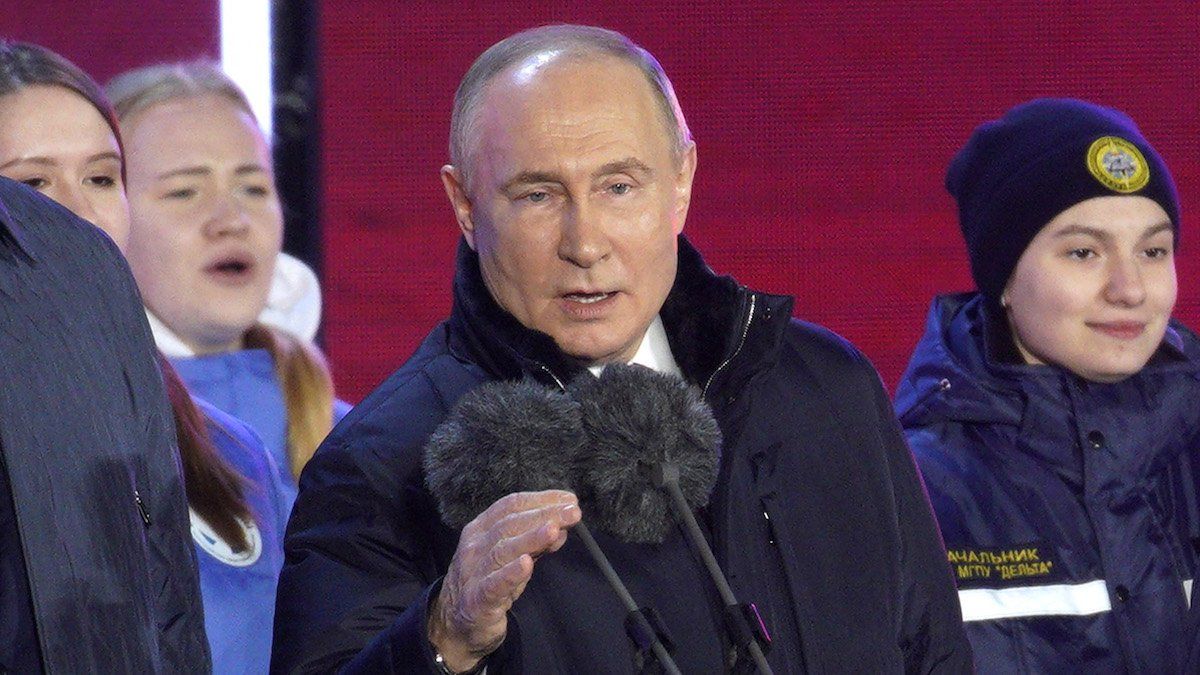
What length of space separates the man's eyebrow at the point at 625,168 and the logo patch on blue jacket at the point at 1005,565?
2.96ft

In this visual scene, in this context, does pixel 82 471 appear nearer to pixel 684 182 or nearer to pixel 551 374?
pixel 551 374

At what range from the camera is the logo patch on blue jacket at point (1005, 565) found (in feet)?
9.43

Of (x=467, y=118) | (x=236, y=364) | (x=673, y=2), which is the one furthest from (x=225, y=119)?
(x=467, y=118)

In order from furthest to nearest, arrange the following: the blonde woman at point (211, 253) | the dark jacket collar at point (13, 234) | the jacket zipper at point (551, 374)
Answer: the blonde woman at point (211, 253) → the jacket zipper at point (551, 374) → the dark jacket collar at point (13, 234)

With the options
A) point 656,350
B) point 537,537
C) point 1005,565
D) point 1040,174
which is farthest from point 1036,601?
point 537,537

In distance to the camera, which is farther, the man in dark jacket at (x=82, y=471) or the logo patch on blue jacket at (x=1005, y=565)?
the logo patch on blue jacket at (x=1005, y=565)

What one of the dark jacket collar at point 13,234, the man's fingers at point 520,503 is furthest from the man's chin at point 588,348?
the dark jacket collar at point 13,234

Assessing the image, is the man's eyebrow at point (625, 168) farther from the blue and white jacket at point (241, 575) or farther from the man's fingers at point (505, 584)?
the blue and white jacket at point (241, 575)

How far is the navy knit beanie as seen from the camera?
10.2ft

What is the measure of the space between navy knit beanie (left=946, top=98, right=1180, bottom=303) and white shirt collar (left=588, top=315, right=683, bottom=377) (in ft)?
3.11

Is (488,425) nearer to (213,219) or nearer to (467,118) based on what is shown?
(467,118)

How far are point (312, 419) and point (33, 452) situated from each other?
1.74 meters

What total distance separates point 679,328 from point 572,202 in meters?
0.22

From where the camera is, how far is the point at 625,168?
228cm
